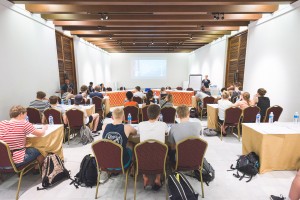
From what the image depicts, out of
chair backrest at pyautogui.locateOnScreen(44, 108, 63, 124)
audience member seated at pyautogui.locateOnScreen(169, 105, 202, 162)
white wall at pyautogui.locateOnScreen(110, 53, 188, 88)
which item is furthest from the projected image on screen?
audience member seated at pyautogui.locateOnScreen(169, 105, 202, 162)

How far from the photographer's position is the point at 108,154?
2.21m

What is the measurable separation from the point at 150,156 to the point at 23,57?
186 inches

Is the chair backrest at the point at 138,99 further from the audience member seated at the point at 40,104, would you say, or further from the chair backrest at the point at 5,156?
the chair backrest at the point at 5,156

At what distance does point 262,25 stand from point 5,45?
730cm

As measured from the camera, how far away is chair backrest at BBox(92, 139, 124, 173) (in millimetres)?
2125

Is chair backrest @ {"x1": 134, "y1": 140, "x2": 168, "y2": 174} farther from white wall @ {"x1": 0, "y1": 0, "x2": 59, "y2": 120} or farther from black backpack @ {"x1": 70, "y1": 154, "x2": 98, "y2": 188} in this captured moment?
white wall @ {"x1": 0, "y1": 0, "x2": 59, "y2": 120}

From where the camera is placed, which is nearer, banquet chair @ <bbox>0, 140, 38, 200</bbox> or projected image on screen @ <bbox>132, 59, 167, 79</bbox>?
banquet chair @ <bbox>0, 140, 38, 200</bbox>

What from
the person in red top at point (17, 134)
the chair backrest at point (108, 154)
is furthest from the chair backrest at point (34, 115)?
the chair backrest at point (108, 154)

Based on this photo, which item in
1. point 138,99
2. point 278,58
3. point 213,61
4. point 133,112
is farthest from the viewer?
point 213,61

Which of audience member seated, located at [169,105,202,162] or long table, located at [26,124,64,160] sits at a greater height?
audience member seated, located at [169,105,202,162]

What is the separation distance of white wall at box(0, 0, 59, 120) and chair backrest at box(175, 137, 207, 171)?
408cm

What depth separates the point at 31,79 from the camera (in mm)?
5227

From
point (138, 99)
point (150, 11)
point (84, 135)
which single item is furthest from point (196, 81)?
point (84, 135)

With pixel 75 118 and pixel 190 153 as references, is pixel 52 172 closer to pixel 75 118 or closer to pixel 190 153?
pixel 75 118
